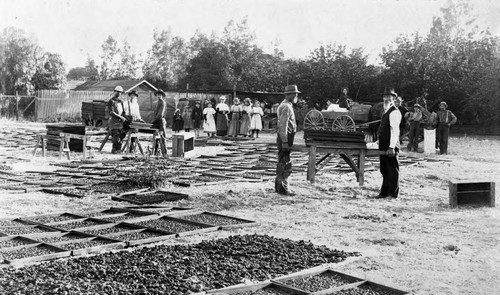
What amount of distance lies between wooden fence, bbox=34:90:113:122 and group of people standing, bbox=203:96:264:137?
1360 cm

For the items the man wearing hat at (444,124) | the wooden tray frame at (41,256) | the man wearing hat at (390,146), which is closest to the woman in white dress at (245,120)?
the man wearing hat at (444,124)

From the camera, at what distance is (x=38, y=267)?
189 inches

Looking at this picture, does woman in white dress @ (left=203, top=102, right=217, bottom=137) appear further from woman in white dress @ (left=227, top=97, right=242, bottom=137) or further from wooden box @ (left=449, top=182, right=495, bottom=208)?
wooden box @ (left=449, top=182, right=495, bottom=208)

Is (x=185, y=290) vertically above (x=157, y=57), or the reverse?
(x=157, y=57)

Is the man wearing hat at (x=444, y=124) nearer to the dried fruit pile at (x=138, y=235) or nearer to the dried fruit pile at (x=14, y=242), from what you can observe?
the dried fruit pile at (x=138, y=235)

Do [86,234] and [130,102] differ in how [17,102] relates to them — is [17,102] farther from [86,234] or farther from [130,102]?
[86,234]

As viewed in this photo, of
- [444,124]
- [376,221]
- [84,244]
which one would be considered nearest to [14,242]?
[84,244]

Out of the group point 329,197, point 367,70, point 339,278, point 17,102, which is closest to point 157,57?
point 17,102

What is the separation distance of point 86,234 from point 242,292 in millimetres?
2387

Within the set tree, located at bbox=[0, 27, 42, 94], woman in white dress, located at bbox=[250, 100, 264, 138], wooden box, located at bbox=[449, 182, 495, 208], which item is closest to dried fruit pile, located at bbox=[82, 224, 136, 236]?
wooden box, located at bbox=[449, 182, 495, 208]

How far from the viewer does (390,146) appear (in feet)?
30.1

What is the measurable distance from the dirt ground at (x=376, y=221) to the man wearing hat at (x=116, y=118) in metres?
2.79

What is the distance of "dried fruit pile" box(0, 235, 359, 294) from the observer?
14.2ft

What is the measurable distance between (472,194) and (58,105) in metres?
29.8
